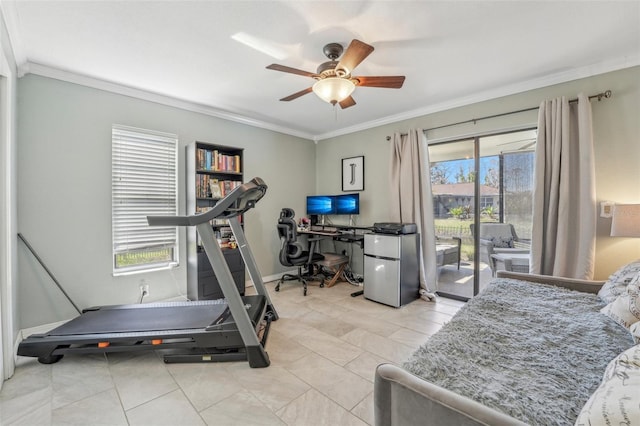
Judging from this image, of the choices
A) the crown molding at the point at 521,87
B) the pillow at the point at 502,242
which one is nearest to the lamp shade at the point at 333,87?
the crown molding at the point at 521,87

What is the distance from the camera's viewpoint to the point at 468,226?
11.4 ft

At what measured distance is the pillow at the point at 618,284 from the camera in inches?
65.2

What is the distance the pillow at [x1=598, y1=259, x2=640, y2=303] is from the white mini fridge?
174 centimetres

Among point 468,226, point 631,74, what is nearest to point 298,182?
point 468,226

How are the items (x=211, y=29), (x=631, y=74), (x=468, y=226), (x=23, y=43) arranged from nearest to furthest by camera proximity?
(x=211, y=29)
(x=23, y=43)
(x=631, y=74)
(x=468, y=226)

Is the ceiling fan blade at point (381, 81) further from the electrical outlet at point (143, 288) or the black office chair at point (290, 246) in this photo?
the electrical outlet at point (143, 288)

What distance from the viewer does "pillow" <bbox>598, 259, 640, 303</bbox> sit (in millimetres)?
1655

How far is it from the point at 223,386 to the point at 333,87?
Answer: 232cm

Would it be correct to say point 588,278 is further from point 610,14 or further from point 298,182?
point 298,182

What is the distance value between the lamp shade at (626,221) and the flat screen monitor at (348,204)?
9.11ft

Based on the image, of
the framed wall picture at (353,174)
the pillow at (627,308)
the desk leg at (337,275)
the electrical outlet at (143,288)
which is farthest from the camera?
the framed wall picture at (353,174)

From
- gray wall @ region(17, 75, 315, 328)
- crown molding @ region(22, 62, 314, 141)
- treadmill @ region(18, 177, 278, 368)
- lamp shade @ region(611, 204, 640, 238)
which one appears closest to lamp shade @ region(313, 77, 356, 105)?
treadmill @ region(18, 177, 278, 368)

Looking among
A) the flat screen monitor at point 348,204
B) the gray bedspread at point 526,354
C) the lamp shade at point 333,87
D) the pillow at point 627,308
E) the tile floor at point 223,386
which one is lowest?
the tile floor at point 223,386

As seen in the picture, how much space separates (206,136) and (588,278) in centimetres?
449
